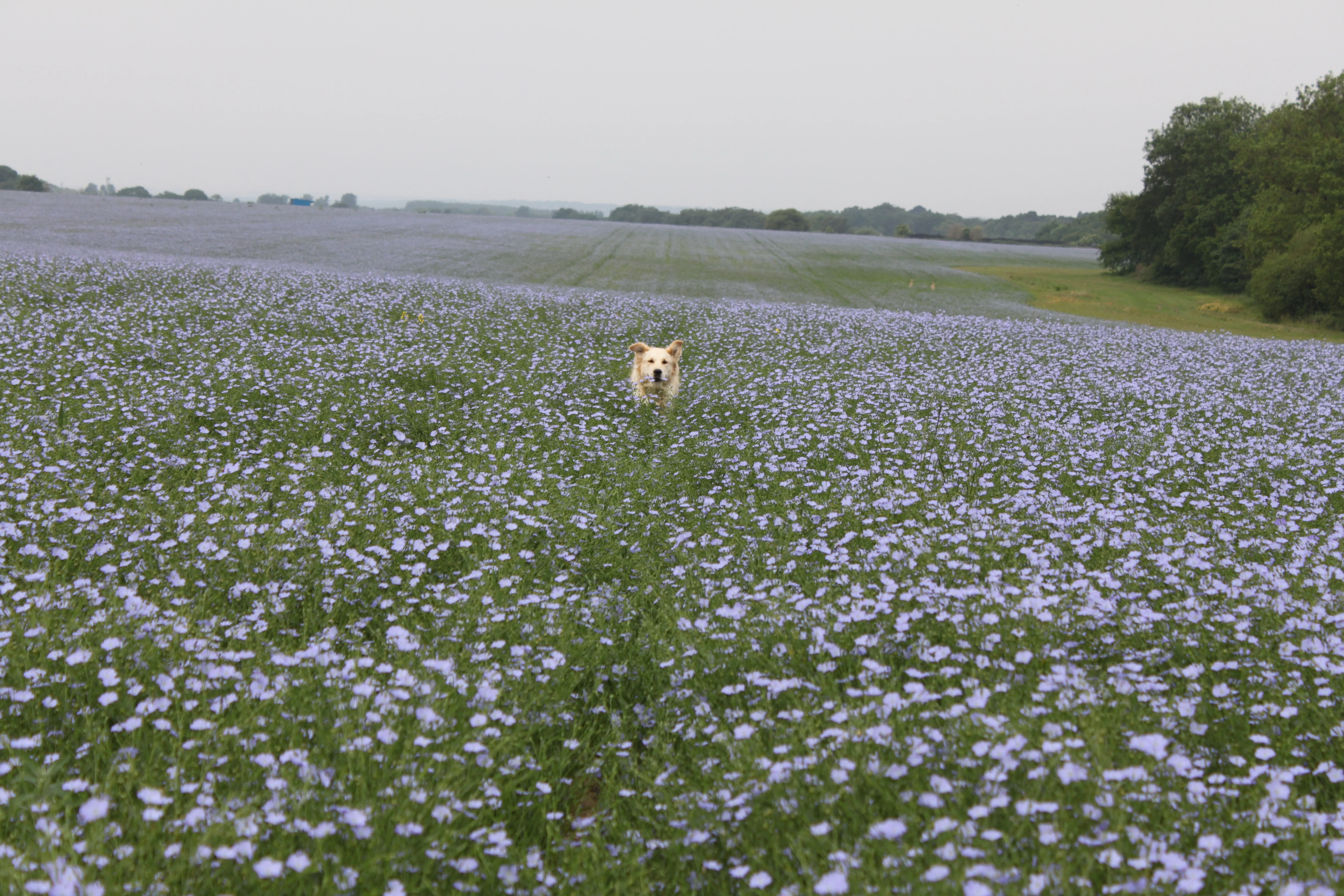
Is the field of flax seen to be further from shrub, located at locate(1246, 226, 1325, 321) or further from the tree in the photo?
the tree

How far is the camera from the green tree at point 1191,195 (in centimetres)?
5444

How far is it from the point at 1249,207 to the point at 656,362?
184ft

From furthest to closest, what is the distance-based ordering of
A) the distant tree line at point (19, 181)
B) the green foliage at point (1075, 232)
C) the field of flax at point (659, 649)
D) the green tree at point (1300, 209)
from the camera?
1. the green foliage at point (1075, 232)
2. the distant tree line at point (19, 181)
3. the green tree at point (1300, 209)
4. the field of flax at point (659, 649)

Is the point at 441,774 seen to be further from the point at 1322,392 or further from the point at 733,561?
the point at 1322,392

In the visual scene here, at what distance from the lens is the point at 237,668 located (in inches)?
173

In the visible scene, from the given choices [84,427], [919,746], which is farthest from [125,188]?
[919,746]

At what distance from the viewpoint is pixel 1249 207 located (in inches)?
2029

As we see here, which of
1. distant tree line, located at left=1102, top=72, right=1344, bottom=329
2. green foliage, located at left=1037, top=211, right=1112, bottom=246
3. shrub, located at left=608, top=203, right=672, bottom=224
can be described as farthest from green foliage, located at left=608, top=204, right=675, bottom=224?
distant tree line, located at left=1102, top=72, right=1344, bottom=329

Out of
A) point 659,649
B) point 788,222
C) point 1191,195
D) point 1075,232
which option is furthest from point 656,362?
point 1075,232

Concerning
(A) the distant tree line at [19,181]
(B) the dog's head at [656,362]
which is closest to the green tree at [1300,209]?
Answer: (B) the dog's head at [656,362]

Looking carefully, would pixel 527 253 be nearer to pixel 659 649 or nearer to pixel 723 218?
pixel 659 649

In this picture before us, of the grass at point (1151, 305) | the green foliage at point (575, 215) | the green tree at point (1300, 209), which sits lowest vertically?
the grass at point (1151, 305)

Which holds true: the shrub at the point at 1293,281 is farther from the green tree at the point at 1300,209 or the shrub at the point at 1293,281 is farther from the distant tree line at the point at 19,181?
the distant tree line at the point at 19,181

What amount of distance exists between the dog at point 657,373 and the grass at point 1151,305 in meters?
22.2
